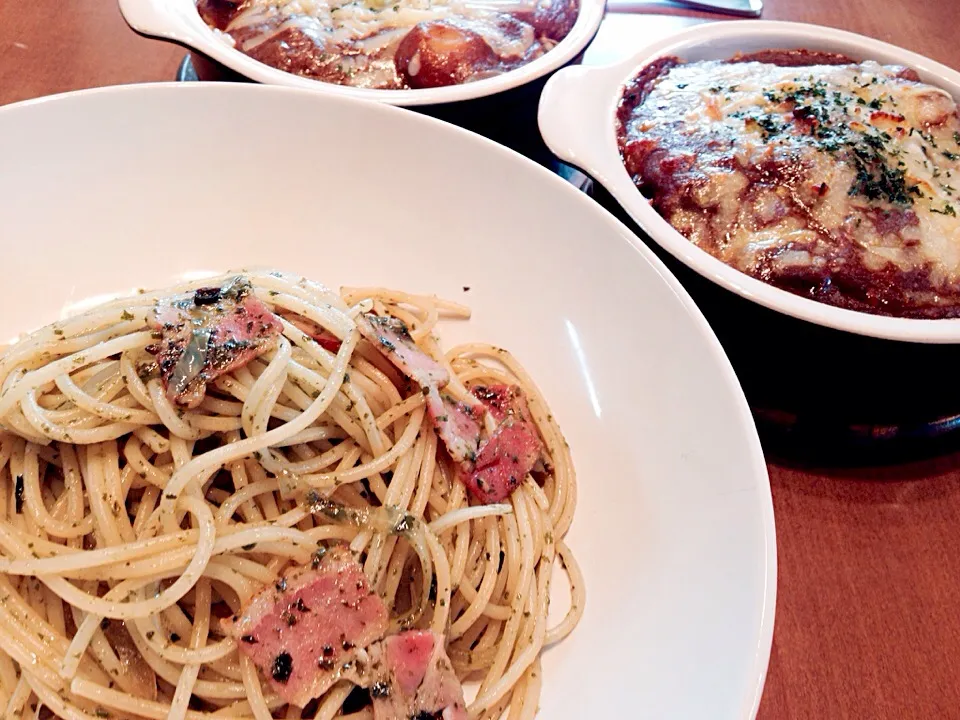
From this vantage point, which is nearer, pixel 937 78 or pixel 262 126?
pixel 262 126

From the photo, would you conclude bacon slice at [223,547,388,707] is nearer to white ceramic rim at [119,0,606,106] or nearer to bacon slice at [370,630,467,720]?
bacon slice at [370,630,467,720]

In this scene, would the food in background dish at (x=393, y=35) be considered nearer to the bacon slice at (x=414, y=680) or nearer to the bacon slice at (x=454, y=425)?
the bacon slice at (x=454, y=425)

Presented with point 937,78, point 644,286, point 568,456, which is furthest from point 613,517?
point 937,78

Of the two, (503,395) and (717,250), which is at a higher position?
(717,250)

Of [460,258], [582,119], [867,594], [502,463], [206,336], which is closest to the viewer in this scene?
[206,336]

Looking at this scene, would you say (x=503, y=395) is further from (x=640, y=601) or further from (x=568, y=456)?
(x=640, y=601)

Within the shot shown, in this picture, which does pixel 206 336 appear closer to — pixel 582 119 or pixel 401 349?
pixel 401 349

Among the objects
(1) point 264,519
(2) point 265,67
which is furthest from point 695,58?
(1) point 264,519
